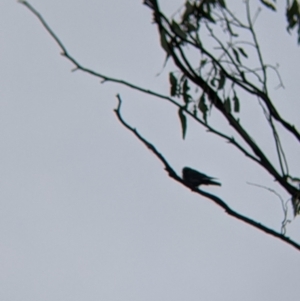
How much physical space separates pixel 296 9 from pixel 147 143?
140 centimetres

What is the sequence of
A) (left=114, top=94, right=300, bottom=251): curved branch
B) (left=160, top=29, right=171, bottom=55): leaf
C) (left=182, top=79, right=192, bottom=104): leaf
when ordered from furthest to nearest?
(left=182, top=79, right=192, bottom=104): leaf
(left=160, top=29, right=171, bottom=55): leaf
(left=114, top=94, right=300, bottom=251): curved branch

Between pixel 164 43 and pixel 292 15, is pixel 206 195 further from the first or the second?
pixel 292 15

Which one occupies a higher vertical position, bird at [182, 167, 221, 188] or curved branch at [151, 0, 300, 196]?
bird at [182, 167, 221, 188]

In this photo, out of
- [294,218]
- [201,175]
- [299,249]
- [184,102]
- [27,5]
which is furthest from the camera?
[201,175]

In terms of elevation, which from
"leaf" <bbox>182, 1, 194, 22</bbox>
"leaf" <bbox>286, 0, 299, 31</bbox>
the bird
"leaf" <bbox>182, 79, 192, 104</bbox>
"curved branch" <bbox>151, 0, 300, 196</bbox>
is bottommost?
"curved branch" <bbox>151, 0, 300, 196</bbox>

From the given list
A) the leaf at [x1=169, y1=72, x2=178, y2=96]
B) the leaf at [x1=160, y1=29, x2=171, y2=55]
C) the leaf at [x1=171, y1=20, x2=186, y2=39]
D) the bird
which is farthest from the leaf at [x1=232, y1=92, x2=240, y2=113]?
the bird

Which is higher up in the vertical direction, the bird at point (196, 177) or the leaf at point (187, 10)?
the bird at point (196, 177)

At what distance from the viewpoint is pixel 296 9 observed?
11.8 feet

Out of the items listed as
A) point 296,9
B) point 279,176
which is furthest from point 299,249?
point 296,9

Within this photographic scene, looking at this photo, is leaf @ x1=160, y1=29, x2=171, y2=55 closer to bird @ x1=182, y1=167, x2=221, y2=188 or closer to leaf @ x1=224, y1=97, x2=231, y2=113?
leaf @ x1=224, y1=97, x2=231, y2=113

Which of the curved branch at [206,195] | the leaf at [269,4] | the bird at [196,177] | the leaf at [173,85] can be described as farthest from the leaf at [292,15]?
the bird at [196,177]

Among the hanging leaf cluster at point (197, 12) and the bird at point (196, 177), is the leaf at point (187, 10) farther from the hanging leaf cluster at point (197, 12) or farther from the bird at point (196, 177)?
the bird at point (196, 177)

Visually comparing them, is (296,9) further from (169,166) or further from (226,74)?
(169,166)

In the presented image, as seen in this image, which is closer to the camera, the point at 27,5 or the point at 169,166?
the point at 27,5
